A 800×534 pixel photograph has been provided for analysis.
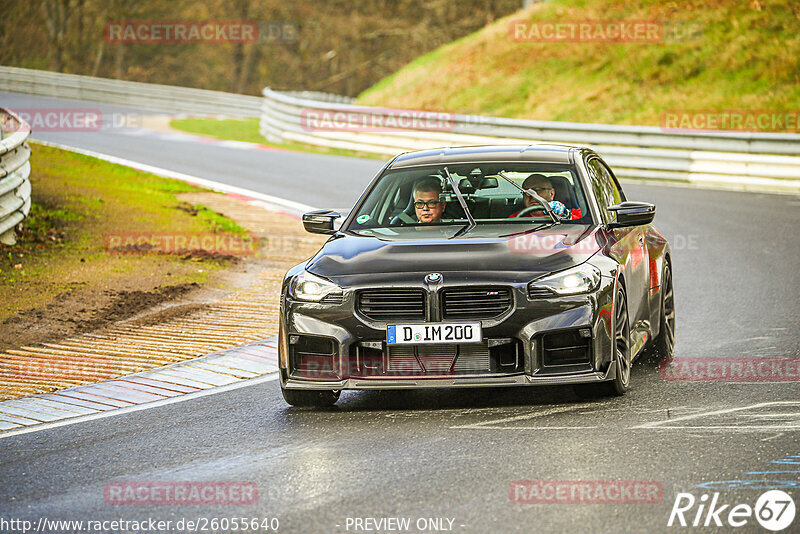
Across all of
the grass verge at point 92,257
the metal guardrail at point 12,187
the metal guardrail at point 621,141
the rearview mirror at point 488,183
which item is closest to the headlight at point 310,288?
the rearview mirror at point 488,183

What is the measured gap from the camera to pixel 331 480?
6.12 m

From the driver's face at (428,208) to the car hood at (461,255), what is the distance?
43 cm

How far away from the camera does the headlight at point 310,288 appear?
7.62 meters

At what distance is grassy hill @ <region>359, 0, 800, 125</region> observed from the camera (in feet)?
105

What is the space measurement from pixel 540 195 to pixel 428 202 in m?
0.77

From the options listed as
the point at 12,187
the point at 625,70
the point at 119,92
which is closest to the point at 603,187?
the point at 12,187

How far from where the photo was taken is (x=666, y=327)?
9430 millimetres

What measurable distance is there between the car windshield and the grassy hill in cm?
2232

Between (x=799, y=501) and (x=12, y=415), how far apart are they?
16.7ft

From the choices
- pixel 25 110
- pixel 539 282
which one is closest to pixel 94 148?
pixel 25 110

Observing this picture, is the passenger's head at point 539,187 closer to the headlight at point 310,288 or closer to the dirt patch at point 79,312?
the headlight at point 310,288

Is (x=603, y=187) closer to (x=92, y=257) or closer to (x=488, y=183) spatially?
(x=488, y=183)

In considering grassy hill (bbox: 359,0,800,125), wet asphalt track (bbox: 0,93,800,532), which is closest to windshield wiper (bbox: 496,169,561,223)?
wet asphalt track (bbox: 0,93,800,532)

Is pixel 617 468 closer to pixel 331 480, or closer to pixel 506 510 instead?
pixel 506 510
